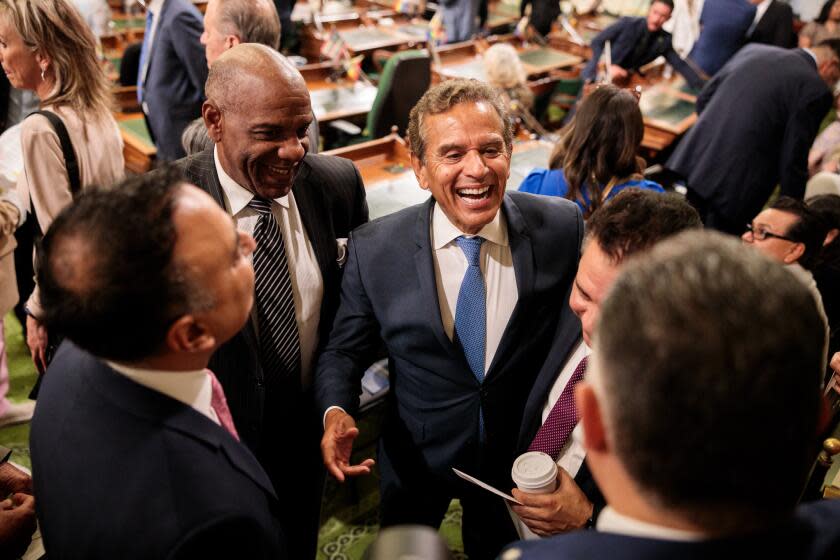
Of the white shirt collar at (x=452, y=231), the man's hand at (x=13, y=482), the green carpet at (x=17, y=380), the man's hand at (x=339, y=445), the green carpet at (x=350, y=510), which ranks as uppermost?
the white shirt collar at (x=452, y=231)

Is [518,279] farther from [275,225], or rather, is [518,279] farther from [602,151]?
[602,151]

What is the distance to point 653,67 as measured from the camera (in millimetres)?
6266

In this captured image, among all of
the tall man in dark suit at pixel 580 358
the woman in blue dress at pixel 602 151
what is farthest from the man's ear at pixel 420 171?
the woman in blue dress at pixel 602 151

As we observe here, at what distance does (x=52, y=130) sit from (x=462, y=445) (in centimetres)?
195

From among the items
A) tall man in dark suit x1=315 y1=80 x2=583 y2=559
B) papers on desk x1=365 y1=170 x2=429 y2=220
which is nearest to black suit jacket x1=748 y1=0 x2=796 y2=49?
papers on desk x1=365 y1=170 x2=429 y2=220

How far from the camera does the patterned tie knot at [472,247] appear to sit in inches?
69.5

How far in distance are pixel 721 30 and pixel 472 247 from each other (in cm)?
543

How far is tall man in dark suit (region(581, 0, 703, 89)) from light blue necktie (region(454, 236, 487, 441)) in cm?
404

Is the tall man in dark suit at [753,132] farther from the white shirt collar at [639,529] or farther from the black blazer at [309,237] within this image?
the white shirt collar at [639,529]

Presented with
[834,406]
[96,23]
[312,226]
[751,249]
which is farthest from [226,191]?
[96,23]

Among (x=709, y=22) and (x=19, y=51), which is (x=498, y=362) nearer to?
(x=19, y=51)

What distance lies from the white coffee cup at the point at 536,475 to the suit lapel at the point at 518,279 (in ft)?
1.09

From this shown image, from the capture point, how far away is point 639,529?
0.75 meters

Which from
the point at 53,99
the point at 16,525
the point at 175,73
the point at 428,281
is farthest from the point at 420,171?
the point at 175,73
